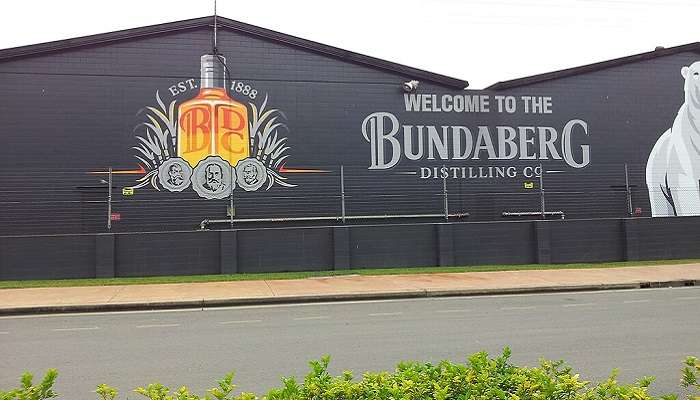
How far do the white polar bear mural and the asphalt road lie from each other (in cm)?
1287

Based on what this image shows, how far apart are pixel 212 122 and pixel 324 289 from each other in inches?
367

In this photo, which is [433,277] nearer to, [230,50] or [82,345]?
[82,345]

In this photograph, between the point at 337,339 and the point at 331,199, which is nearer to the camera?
the point at 337,339

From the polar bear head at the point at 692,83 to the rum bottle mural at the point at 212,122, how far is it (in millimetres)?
19899

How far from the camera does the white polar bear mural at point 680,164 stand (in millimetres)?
23000

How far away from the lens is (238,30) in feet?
66.5

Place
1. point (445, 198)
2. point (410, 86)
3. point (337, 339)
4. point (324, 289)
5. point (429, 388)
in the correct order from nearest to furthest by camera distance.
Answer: point (429, 388)
point (337, 339)
point (324, 289)
point (445, 198)
point (410, 86)

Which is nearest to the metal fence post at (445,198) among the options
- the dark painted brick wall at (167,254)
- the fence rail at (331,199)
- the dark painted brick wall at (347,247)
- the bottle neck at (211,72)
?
the fence rail at (331,199)

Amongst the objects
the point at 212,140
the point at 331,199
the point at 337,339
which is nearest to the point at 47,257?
the point at 212,140

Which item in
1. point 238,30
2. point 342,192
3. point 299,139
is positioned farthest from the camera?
point 299,139

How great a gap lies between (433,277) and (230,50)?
11.6 metres

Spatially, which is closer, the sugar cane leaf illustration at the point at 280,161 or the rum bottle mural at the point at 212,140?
the rum bottle mural at the point at 212,140

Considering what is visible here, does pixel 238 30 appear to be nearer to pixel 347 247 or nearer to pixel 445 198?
pixel 347 247

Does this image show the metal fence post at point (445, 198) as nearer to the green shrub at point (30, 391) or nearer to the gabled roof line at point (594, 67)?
the gabled roof line at point (594, 67)
